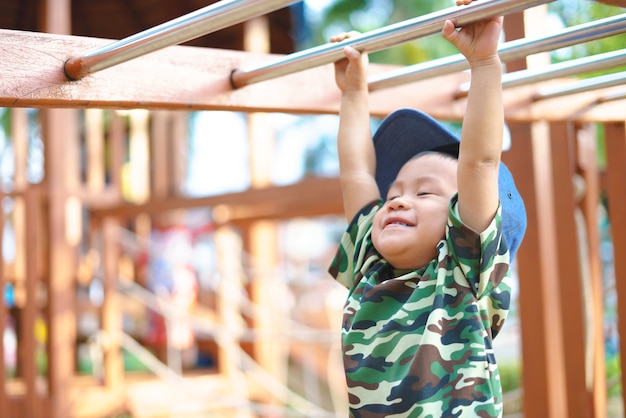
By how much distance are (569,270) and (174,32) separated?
47.3 inches

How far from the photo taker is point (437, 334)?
3.38 feet

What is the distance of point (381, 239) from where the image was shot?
→ 1.13m

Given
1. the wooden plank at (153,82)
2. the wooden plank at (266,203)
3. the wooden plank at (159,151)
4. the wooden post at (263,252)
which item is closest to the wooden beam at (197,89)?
the wooden plank at (153,82)

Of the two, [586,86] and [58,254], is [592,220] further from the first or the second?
[58,254]

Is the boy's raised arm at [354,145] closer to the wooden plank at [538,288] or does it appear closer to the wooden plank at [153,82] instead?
the wooden plank at [153,82]

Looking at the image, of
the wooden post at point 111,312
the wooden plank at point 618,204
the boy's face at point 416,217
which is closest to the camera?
the boy's face at point 416,217

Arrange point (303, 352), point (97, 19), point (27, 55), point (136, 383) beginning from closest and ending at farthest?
point (27, 55)
point (136, 383)
point (303, 352)
point (97, 19)

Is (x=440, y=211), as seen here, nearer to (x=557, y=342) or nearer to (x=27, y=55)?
(x=27, y=55)

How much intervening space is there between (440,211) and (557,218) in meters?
0.80

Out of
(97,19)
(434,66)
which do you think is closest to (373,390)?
(434,66)

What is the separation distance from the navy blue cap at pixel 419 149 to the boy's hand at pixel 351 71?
97mm

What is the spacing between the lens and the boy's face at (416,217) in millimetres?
1113

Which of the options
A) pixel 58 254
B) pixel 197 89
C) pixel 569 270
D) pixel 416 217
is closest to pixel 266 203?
pixel 58 254

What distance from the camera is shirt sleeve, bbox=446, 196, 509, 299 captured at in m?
1.04
